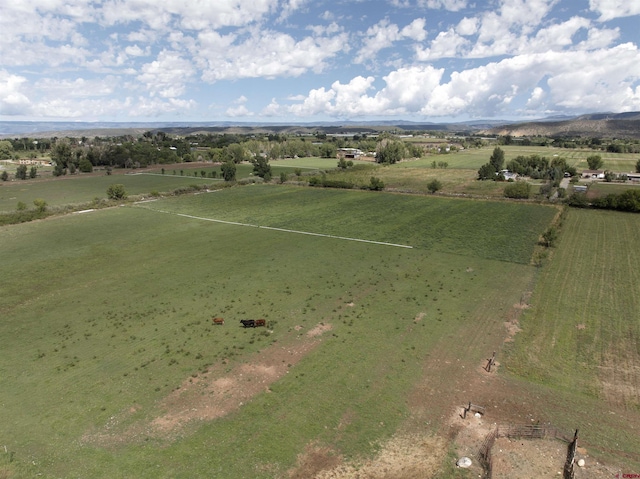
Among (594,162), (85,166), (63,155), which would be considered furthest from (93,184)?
(594,162)

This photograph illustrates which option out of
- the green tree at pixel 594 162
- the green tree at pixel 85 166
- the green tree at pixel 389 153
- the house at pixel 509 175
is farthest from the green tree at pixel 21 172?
the green tree at pixel 594 162

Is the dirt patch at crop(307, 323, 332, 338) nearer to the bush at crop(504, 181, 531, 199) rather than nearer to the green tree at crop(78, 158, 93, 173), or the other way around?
the bush at crop(504, 181, 531, 199)

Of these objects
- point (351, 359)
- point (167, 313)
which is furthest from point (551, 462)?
point (167, 313)

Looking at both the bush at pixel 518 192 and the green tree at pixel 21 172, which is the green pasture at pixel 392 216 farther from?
the green tree at pixel 21 172

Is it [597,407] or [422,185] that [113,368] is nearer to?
[597,407]

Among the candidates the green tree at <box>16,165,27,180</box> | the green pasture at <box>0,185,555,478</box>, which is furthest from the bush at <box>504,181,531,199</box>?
the green tree at <box>16,165,27,180</box>

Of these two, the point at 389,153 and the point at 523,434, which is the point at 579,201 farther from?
the point at 389,153
